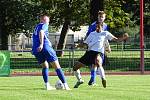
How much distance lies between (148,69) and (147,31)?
125 feet

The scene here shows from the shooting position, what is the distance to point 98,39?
1312 centimetres

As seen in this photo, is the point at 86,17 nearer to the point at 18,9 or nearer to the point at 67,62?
the point at 18,9

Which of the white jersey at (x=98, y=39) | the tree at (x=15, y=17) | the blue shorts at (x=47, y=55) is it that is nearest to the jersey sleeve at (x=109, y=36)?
the white jersey at (x=98, y=39)

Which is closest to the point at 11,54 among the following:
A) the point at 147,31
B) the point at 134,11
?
the point at 134,11

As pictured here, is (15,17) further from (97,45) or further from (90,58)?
(97,45)

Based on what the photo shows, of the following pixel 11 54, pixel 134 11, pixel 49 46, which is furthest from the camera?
pixel 134 11

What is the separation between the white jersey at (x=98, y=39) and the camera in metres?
13.1

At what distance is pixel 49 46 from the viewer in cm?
1245

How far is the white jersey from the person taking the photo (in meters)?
13.1

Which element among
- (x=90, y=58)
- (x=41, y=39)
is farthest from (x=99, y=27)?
(x=41, y=39)

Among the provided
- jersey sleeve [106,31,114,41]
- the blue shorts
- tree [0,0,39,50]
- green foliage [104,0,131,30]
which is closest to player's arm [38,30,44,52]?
the blue shorts

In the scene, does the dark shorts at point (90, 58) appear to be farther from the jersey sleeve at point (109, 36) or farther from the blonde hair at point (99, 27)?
the blonde hair at point (99, 27)

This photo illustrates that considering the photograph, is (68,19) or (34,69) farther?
(68,19)

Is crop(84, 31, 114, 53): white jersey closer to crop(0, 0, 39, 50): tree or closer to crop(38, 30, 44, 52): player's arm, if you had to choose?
crop(38, 30, 44, 52): player's arm
